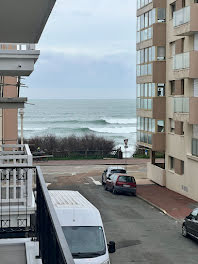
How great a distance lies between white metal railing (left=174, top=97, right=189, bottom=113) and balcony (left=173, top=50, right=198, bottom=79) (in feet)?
4.16

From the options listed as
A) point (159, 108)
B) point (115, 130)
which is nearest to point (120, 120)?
point (115, 130)

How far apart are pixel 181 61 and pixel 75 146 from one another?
2811 cm

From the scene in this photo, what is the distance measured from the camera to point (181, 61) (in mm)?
33375

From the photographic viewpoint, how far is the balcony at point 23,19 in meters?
5.18

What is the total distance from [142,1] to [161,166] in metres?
11.5

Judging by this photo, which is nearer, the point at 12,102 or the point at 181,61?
the point at 12,102

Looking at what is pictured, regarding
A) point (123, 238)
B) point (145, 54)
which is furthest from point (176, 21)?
point (123, 238)

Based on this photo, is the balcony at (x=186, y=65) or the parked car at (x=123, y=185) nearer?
the balcony at (x=186, y=65)

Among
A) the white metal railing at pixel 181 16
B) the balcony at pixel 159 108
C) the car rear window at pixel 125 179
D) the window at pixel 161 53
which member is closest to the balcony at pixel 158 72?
the window at pixel 161 53

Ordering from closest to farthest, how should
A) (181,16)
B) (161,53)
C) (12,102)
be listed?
(12,102) < (181,16) < (161,53)

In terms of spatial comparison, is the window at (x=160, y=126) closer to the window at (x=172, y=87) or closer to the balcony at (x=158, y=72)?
the window at (x=172, y=87)

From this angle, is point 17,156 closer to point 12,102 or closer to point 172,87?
point 12,102

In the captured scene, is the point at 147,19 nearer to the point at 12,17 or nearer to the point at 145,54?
the point at 145,54

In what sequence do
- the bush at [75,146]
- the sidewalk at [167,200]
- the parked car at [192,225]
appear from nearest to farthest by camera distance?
the parked car at [192,225]
the sidewalk at [167,200]
the bush at [75,146]
